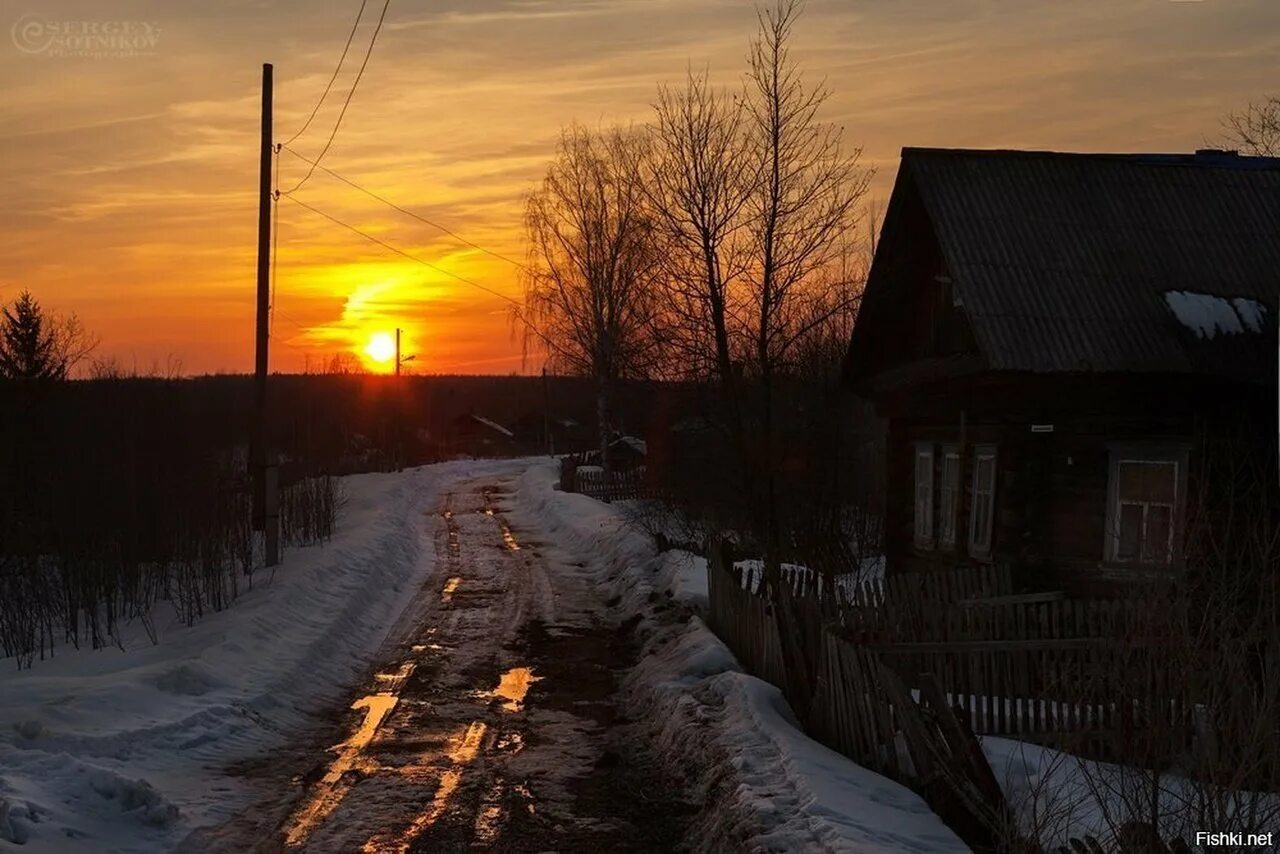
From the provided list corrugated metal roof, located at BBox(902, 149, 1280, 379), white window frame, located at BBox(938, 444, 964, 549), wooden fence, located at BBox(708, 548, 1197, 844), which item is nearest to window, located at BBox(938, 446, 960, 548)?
white window frame, located at BBox(938, 444, 964, 549)

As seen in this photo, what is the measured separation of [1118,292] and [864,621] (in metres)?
6.93

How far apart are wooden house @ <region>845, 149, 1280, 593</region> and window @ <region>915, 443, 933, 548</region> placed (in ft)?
0.36

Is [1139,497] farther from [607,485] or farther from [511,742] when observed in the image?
[607,485]

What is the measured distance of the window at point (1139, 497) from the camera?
45.1 feet

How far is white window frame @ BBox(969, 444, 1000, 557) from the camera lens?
48.4 ft

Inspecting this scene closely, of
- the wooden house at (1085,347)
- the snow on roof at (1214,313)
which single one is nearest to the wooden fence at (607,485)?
the wooden house at (1085,347)

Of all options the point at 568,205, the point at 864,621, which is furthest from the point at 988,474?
the point at 568,205

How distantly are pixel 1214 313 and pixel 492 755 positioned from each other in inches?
425

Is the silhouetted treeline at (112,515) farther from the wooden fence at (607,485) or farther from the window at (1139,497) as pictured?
the wooden fence at (607,485)

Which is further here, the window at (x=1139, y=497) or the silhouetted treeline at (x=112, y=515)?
the silhouetted treeline at (x=112, y=515)

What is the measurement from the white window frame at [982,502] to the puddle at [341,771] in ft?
27.0

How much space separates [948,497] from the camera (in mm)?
16562

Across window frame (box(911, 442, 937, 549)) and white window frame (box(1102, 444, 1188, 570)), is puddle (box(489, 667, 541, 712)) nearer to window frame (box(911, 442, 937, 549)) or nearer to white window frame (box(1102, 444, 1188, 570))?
white window frame (box(1102, 444, 1188, 570))

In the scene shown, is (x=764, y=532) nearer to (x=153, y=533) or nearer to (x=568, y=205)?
(x=153, y=533)
